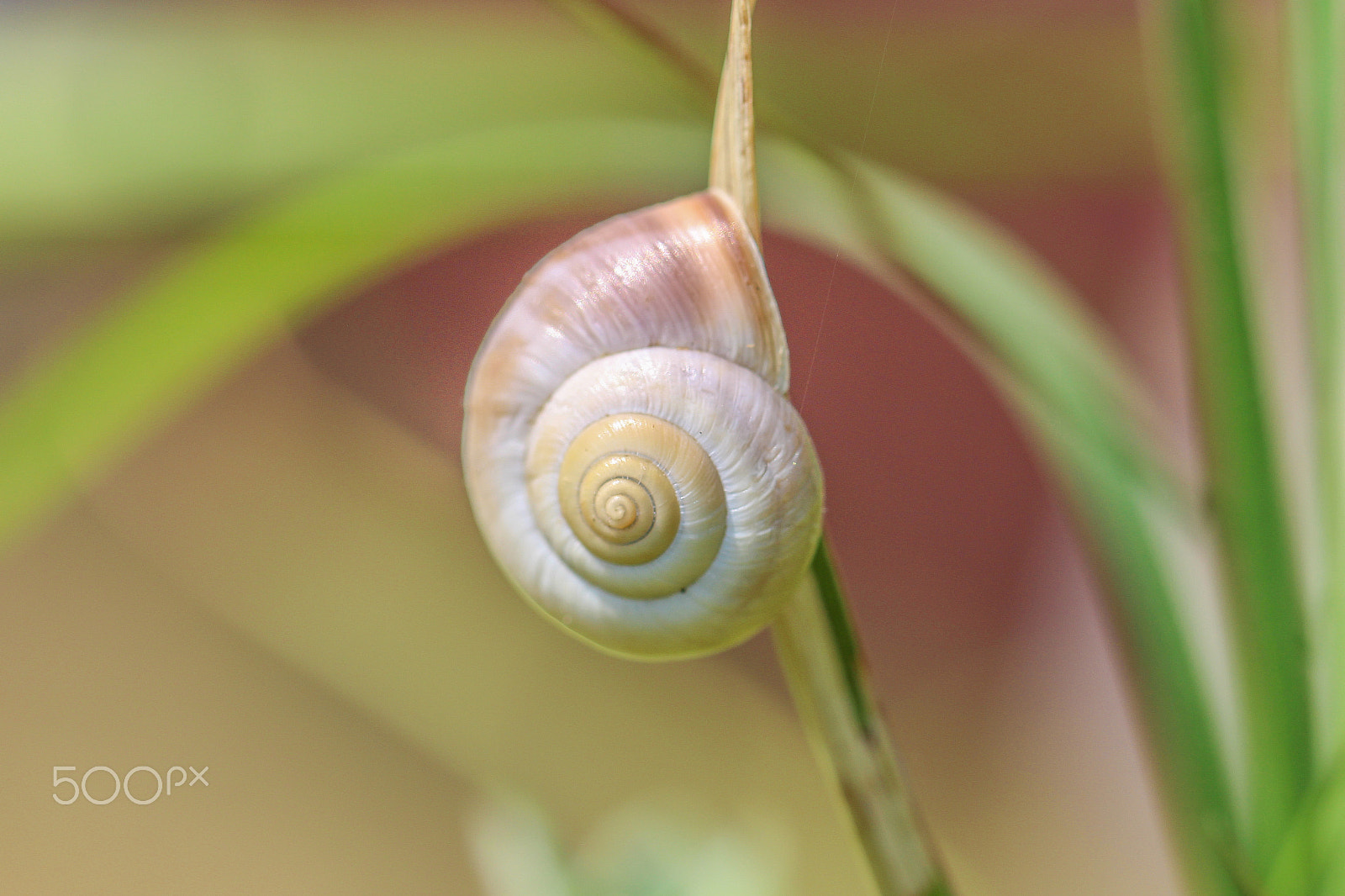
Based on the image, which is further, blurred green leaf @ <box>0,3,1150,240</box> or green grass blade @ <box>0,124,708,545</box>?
blurred green leaf @ <box>0,3,1150,240</box>

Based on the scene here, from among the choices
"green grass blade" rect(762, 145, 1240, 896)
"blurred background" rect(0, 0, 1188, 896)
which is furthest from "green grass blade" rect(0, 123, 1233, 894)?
"blurred background" rect(0, 0, 1188, 896)

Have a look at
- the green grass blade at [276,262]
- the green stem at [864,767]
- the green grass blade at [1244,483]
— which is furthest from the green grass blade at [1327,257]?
the green grass blade at [276,262]

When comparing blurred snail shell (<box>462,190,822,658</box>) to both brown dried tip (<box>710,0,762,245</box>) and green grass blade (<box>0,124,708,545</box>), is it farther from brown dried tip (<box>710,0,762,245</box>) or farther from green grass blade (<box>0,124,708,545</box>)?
green grass blade (<box>0,124,708,545</box>)

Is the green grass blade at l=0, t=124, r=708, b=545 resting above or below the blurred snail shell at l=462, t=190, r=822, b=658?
above

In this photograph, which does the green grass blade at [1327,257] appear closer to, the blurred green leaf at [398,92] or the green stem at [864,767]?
the green stem at [864,767]

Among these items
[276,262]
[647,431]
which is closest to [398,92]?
[276,262]
